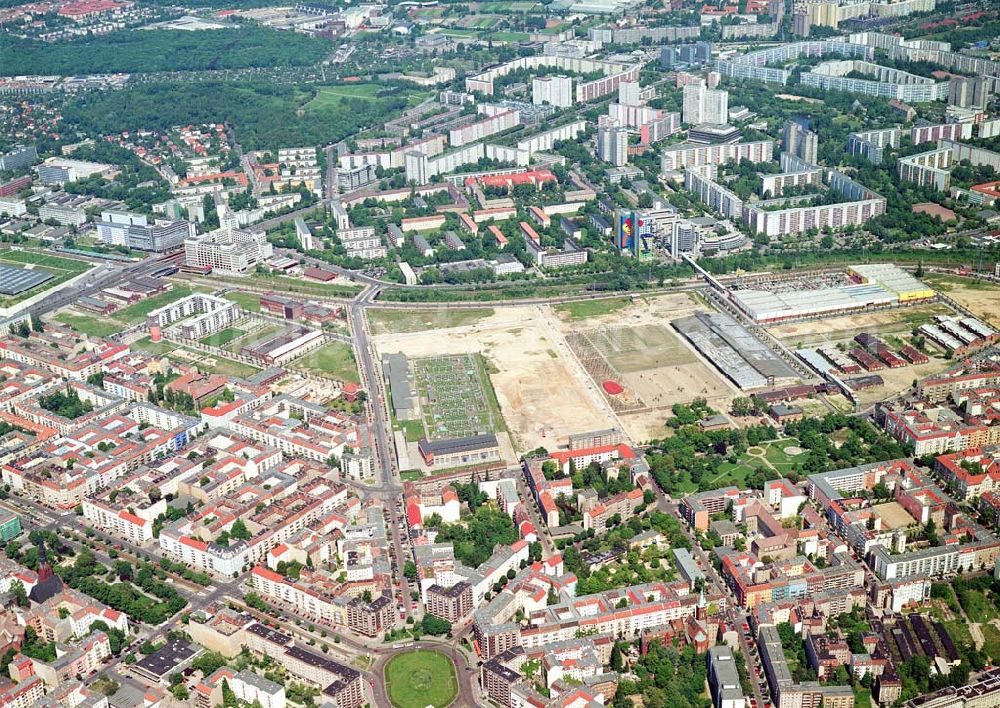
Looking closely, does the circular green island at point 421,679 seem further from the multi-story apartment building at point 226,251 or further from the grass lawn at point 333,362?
the multi-story apartment building at point 226,251

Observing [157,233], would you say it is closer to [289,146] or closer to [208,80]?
[289,146]

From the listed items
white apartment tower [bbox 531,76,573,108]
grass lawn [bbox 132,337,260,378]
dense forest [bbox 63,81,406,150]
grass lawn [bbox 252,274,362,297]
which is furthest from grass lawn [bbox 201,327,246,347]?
white apartment tower [bbox 531,76,573,108]

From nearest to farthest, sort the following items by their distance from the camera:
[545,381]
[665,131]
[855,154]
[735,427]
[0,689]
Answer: [0,689], [735,427], [545,381], [855,154], [665,131]

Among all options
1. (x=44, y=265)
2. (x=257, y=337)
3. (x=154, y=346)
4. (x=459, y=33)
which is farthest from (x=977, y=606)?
(x=459, y=33)

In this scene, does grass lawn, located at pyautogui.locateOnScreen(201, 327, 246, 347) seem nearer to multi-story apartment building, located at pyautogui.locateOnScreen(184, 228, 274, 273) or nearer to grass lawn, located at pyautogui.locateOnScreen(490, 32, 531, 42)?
multi-story apartment building, located at pyautogui.locateOnScreen(184, 228, 274, 273)

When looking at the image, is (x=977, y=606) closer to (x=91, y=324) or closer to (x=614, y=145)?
(x=91, y=324)

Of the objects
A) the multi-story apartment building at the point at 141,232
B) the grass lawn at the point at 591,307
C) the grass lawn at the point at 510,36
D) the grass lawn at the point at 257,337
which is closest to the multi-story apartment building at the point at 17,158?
the multi-story apartment building at the point at 141,232

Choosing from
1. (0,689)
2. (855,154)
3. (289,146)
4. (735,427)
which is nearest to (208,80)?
(289,146)
